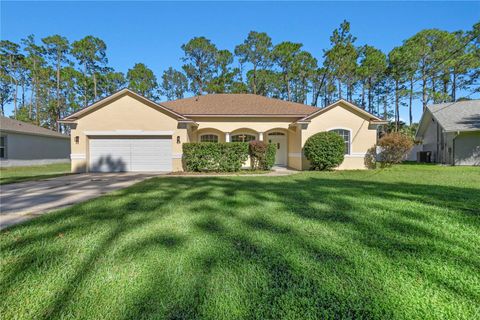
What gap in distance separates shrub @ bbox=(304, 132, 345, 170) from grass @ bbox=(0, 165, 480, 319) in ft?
25.3

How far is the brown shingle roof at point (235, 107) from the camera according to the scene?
1527cm

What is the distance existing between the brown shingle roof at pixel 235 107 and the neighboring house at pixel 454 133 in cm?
994

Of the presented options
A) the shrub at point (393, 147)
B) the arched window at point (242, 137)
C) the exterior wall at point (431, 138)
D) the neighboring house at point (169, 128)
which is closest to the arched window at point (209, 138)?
the neighboring house at point (169, 128)

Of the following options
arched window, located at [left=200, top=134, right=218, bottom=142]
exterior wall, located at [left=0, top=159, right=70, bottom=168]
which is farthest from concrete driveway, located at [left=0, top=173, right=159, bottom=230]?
exterior wall, located at [left=0, top=159, right=70, bottom=168]

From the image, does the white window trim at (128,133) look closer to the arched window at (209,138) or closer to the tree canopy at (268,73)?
the arched window at (209,138)

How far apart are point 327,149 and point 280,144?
455cm

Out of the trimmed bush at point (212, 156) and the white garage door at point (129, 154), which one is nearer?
the trimmed bush at point (212, 156)

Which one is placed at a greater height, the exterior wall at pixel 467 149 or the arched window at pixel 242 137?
the arched window at pixel 242 137

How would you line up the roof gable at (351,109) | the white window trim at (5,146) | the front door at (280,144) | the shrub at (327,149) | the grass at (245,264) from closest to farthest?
the grass at (245,264)
the shrub at (327,149)
the roof gable at (351,109)
the front door at (280,144)
the white window trim at (5,146)

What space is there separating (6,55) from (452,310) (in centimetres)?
4636

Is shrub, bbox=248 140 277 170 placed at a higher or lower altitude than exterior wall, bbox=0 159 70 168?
higher

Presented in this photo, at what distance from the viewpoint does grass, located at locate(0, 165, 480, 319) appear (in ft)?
6.33

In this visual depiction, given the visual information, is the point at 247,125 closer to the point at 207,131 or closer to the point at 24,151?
the point at 207,131

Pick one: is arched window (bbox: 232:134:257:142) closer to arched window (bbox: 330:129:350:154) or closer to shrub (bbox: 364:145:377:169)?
arched window (bbox: 330:129:350:154)
